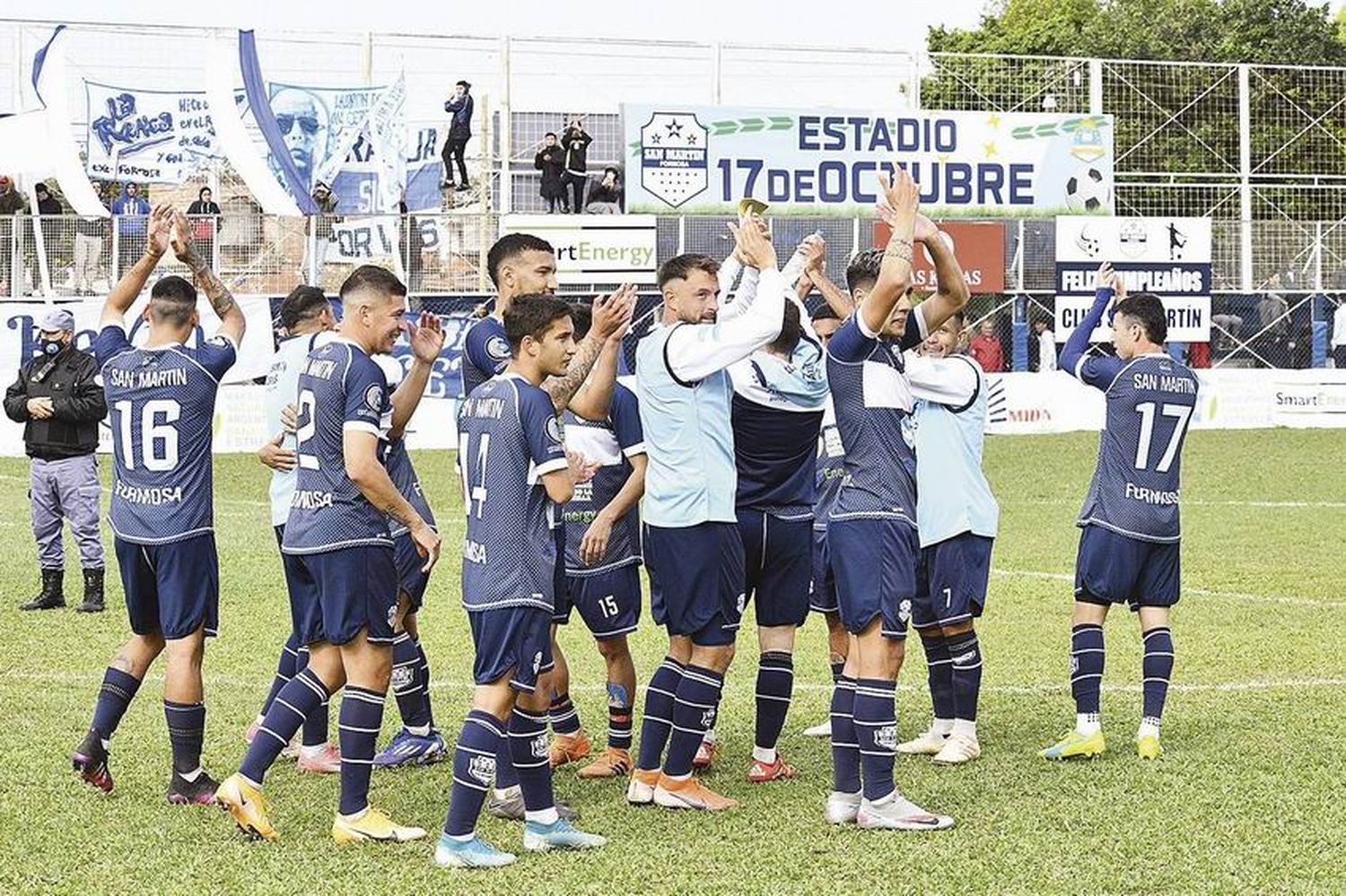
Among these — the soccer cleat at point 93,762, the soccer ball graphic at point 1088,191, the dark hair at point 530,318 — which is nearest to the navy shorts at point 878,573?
the dark hair at point 530,318

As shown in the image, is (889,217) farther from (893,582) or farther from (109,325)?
(109,325)

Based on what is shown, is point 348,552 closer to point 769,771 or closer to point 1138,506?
point 769,771

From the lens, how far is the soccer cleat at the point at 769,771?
870 cm

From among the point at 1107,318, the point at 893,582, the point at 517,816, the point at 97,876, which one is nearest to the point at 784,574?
the point at 893,582

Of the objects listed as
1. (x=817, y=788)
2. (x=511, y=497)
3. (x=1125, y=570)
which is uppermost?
(x=511, y=497)

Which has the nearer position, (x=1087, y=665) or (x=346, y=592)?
(x=346, y=592)

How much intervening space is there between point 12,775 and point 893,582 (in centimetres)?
429

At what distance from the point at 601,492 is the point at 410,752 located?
1.59 metres

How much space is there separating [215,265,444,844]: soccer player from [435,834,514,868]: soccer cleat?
46cm

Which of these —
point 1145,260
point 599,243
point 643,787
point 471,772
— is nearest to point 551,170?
point 599,243

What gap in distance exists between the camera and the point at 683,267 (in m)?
8.24

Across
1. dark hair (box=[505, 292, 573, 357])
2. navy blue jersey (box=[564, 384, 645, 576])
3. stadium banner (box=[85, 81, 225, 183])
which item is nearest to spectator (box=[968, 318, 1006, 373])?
stadium banner (box=[85, 81, 225, 183])

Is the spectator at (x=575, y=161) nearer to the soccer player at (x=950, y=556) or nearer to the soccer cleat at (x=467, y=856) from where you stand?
the soccer player at (x=950, y=556)

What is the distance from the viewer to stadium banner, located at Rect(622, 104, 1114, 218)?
34.8 meters
